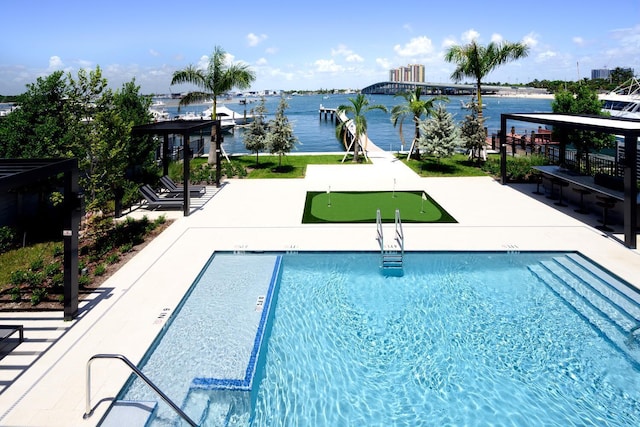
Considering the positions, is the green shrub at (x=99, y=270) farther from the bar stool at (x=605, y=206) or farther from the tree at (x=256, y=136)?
the tree at (x=256, y=136)

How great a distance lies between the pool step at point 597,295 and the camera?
752 cm

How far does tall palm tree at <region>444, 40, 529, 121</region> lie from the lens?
76.7 feet

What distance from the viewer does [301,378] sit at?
6.42 m

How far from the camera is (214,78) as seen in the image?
24.6m

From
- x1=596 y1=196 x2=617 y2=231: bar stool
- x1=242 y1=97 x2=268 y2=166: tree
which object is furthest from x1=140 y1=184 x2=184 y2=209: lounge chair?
x1=596 y1=196 x2=617 y2=231: bar stool

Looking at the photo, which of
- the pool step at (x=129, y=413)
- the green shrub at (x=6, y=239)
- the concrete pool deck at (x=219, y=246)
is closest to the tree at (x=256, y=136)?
the concrete pool deck at (x=219, y=246)

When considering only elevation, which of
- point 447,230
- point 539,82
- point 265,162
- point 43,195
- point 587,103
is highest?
point 539,82

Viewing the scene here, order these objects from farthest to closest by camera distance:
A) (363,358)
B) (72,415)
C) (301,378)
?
1. (363,358)
2. (301,378)
3. (72,415)

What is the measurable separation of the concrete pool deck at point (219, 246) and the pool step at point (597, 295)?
43 cm

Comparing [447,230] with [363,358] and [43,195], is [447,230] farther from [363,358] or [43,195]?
[43,195]

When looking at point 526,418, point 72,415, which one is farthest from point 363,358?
point 72,415

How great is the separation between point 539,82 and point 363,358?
223205 mm

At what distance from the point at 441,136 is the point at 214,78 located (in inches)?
510

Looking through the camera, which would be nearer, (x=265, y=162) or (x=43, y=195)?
(x=43, y=195)
